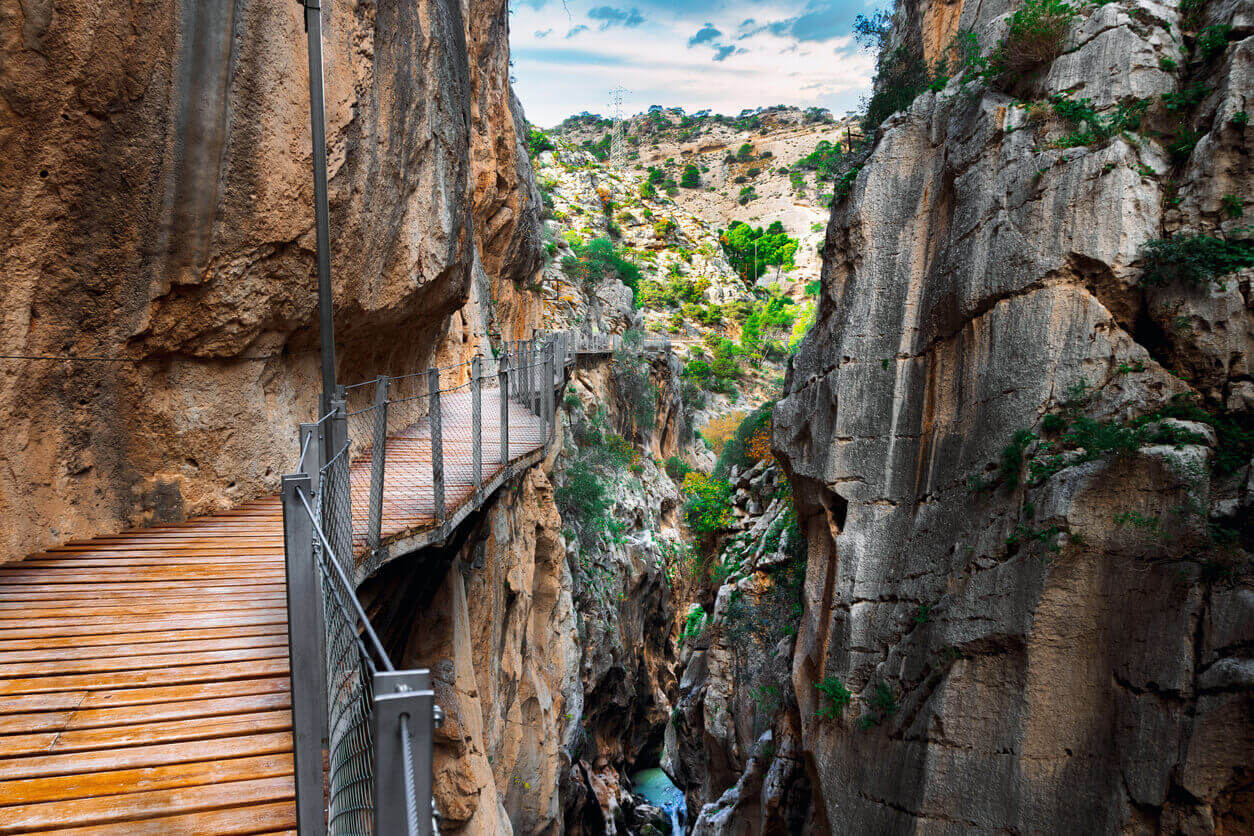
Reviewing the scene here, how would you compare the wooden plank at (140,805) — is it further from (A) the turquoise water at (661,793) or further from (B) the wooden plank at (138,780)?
(A) the turquoise water at (661,793)

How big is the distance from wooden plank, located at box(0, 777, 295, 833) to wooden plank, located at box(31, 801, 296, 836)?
A: 0.02 m

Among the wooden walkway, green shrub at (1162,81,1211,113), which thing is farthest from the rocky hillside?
green shrub at (1162,81,1211,113)

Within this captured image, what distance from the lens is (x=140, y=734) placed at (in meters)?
2.88

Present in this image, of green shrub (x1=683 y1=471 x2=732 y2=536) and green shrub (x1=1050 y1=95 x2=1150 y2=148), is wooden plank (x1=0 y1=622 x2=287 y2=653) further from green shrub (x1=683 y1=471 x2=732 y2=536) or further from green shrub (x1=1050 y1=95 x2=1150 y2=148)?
green shrub (x1=683 y1=471 x2=732 y2=536)

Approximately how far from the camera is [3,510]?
4.39 metres

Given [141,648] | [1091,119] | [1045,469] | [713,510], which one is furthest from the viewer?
[713,510]

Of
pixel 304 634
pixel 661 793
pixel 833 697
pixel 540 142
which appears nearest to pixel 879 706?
pixel 833 697

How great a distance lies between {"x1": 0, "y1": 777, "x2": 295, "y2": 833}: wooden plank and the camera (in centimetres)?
249

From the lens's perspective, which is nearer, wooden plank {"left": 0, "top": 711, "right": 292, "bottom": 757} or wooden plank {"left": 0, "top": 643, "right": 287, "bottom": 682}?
wooden plank {"left": 0, "top": 711, "right": 292, "bottom": 757}

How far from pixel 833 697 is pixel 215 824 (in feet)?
28.7

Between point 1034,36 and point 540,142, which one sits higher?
point 540,142

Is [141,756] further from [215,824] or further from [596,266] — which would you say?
[596,266]

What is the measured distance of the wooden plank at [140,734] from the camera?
9.26 feet

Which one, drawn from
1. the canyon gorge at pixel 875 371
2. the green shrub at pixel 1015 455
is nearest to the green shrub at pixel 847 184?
the canyon gorge at pixel 875 371
